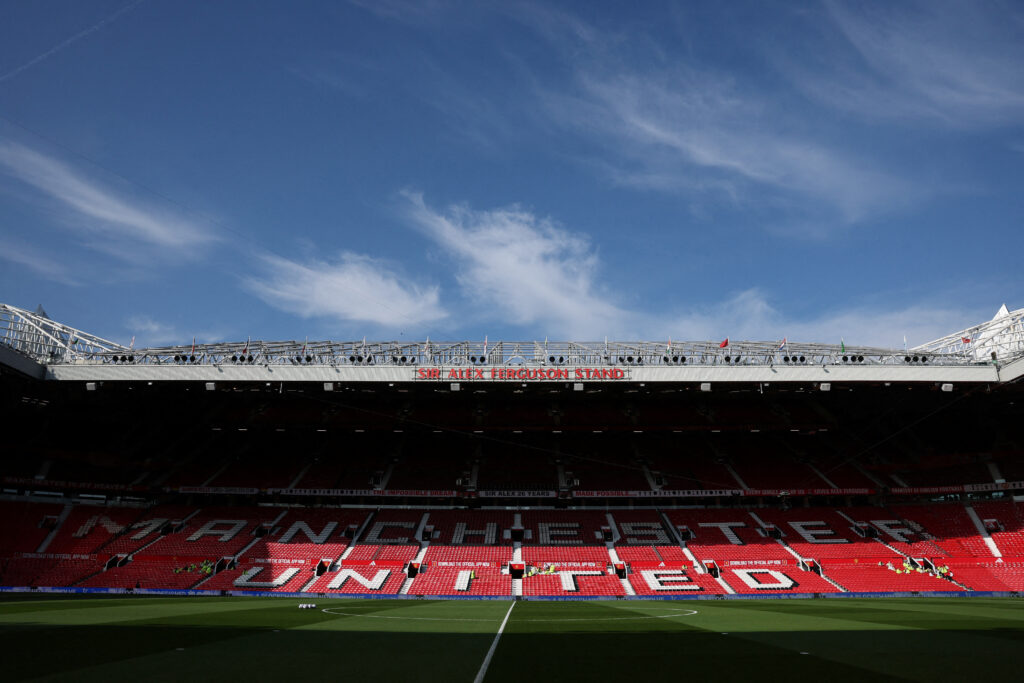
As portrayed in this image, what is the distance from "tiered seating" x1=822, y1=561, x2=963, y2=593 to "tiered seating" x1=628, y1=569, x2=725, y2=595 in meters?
8.77

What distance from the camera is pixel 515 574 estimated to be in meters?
41.8

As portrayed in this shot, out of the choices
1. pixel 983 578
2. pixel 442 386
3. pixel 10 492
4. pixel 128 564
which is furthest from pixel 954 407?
pixel 10 492

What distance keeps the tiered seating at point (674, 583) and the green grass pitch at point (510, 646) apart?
15.4 m

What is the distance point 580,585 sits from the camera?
131ft

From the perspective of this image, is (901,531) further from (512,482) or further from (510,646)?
(510,646)

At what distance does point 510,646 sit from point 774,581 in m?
32.6

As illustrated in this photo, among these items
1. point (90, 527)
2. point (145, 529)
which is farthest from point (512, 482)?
point (90, 527)

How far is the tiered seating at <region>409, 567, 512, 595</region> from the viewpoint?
39.1 m

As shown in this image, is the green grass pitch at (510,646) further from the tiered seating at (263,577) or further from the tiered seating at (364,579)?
the tiered seating at (263,577)

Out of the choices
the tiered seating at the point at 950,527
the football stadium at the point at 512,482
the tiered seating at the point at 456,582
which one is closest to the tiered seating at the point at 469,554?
the football stadium at the point at 512,482

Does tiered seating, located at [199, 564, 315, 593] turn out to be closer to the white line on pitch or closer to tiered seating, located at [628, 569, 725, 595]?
tiered seating, located at [628, 569, 725, 595]

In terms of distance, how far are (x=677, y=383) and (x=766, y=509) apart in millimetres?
16969

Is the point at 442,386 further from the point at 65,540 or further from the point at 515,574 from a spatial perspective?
the point at 65,540

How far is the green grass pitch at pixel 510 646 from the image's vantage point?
10945 mm
